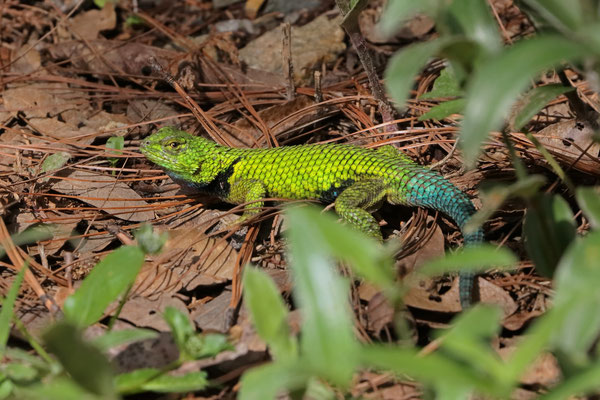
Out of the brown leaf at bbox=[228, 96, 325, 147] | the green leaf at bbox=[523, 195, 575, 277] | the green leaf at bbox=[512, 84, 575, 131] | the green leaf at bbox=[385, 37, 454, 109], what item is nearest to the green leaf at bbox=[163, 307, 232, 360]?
the green leaf at bbox=[385, 37, 454, 109]

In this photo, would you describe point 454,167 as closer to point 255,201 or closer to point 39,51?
point 255,201

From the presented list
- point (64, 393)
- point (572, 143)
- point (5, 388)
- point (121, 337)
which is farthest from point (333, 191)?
point (64, 393)

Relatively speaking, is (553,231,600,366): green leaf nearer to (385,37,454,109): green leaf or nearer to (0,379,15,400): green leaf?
(385,37,454,109): green leaf

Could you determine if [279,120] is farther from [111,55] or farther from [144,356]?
[144,356]

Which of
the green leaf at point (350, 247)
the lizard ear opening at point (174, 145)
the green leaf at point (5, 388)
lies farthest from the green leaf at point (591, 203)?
the lizard ear opening at point (174, 145)

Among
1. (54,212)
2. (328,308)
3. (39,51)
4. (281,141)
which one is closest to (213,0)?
(39,51)

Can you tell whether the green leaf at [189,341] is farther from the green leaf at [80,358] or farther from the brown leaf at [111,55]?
the brown leaf at [111,55]

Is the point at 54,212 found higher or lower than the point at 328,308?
lower
